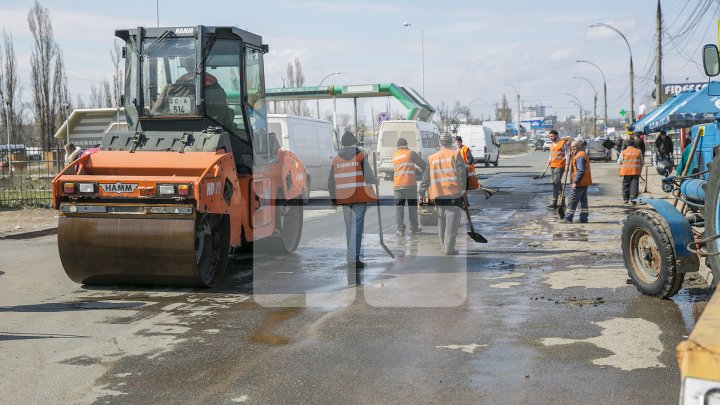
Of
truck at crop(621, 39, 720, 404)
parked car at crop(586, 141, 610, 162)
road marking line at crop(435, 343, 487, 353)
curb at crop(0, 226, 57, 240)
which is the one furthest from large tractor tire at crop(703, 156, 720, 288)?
parked car at crop(586, 141, 610, 162)

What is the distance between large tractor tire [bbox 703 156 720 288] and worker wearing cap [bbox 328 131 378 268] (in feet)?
14.7

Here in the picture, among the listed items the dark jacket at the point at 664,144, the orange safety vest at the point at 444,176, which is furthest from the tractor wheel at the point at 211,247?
the dark jacket at the point at 664,144

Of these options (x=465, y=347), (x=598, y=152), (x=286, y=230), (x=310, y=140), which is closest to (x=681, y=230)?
(x=465, y=347)

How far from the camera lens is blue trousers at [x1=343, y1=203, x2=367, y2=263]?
9978 mm

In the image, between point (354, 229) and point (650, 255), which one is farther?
point (354, 229)

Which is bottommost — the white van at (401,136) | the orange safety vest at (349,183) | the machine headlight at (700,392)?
the machine headlight at (700,392)

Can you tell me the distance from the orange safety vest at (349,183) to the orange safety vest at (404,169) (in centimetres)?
389

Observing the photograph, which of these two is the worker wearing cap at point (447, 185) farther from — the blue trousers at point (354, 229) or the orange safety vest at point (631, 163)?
the orange safety vest at point (631, 163)

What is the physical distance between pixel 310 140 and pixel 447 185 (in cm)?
939

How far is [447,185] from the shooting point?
11.3 m

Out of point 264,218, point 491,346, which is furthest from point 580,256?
point 491,346

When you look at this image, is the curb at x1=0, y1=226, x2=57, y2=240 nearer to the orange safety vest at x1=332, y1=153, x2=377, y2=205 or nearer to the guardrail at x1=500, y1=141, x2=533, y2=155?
the orange safety vest at x1=332, y1=153, x2=377, y2=205

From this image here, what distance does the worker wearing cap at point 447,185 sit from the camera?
11023 mm

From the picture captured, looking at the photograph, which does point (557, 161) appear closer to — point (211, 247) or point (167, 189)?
point (211, 247)
